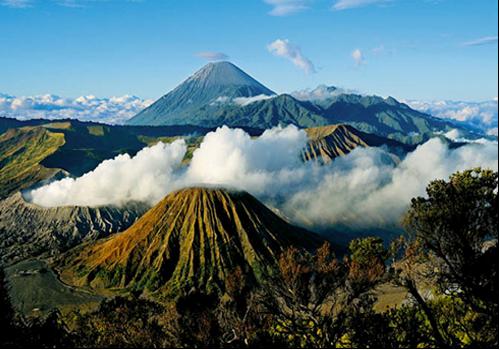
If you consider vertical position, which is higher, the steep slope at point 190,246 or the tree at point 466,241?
the tree at point 466,241

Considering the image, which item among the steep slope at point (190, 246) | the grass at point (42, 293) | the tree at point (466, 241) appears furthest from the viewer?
the steep slope at point (190, 246)

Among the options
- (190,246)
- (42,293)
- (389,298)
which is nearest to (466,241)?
(389,298)

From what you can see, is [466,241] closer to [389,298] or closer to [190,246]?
[389,298]

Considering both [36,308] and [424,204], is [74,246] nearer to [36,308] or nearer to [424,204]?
[36,308]

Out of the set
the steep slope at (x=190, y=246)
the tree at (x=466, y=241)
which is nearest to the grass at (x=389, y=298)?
the steep slope at (x=190, y=246)

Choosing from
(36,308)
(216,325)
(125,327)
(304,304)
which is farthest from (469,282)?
(36,308)

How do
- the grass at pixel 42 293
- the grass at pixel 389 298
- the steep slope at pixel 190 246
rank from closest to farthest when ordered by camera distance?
1. the grass at pixel 389 298
2. the grass at pixel 42 293
3. the steep slope at pixel 190 246

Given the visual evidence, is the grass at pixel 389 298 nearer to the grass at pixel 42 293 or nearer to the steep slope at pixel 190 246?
the steep slope at pixel 190 246

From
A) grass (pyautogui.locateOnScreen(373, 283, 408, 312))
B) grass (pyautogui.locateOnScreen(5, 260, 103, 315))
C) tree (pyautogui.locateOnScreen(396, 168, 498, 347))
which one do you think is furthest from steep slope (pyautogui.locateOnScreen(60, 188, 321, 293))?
tree (pyautogui.locateOnScreen(396, 168, 498, 347))
